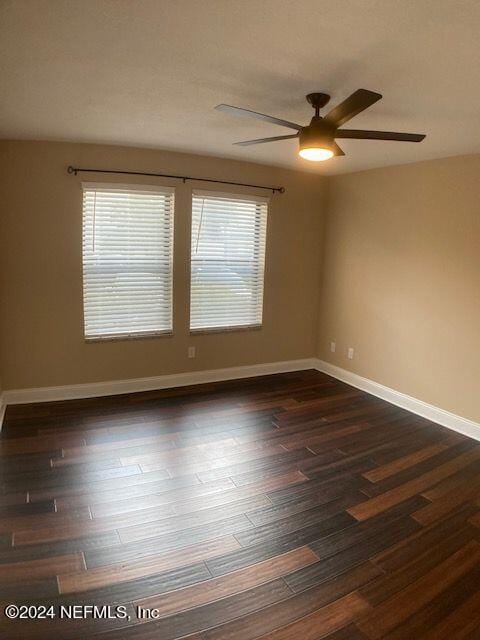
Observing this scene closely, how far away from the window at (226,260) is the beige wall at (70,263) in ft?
0.37

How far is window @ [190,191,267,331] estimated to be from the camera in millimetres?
4148

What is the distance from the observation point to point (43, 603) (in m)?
1.69

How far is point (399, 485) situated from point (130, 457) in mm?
1910

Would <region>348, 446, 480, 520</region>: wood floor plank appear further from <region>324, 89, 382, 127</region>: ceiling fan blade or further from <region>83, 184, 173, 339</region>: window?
<region>83, 184, 173, 339</region>: window

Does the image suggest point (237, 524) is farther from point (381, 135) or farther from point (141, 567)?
point (381, 135)

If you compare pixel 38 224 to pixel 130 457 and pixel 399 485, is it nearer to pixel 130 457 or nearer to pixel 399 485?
pixel 130 457

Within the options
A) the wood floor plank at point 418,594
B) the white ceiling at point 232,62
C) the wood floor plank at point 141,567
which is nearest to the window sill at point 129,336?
the white ceiling at point 232,62

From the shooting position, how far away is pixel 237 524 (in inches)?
87.4

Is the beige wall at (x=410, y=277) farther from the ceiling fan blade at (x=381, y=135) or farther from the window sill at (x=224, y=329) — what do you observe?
the ceiling fan blade at (x=381, y=135)

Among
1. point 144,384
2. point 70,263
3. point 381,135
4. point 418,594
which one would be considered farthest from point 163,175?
point 418,594

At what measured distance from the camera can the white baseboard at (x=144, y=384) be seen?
12.2ft

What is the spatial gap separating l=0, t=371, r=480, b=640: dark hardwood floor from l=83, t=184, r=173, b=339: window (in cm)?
88

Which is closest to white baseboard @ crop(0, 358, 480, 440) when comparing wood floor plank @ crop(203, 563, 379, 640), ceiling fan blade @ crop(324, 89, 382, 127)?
wood floor plank @ crop(203, 563, 379, 640)

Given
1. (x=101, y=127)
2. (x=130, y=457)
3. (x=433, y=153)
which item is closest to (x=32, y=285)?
(x=101, y=127)
